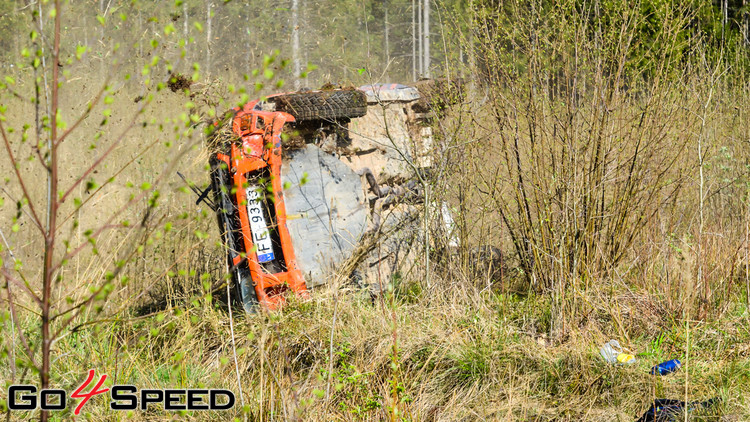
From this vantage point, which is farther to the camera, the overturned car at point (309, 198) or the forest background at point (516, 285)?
the overturned car at point (309, 198)

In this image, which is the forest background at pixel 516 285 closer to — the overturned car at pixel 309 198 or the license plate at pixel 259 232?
the overturned car at pixel 309 198

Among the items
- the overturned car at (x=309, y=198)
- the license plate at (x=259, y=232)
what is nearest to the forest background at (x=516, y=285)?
the overturned car at (x=309, y=198)

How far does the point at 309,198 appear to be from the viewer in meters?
4.33

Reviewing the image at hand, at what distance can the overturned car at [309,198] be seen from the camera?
4.08 meters

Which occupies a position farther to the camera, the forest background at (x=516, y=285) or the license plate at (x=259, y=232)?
the license plate at (x=259, y=232)

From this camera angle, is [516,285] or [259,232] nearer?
[259,232]

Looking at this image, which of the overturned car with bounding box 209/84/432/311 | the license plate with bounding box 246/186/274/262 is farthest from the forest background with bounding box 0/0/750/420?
the license plate with bounding box 246/186/274/262

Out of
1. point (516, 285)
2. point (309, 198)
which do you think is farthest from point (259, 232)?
point (516, 285)

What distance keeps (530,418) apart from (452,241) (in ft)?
5.26

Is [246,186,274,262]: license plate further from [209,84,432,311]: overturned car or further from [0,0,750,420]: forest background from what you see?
[0,0,750,420]: forest background

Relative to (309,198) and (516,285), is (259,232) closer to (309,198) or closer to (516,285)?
(309,198)

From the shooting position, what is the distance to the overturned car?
408 centimetres

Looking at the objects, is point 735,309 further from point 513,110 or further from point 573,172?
point 513,110

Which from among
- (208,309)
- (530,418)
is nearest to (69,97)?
(208,309)
